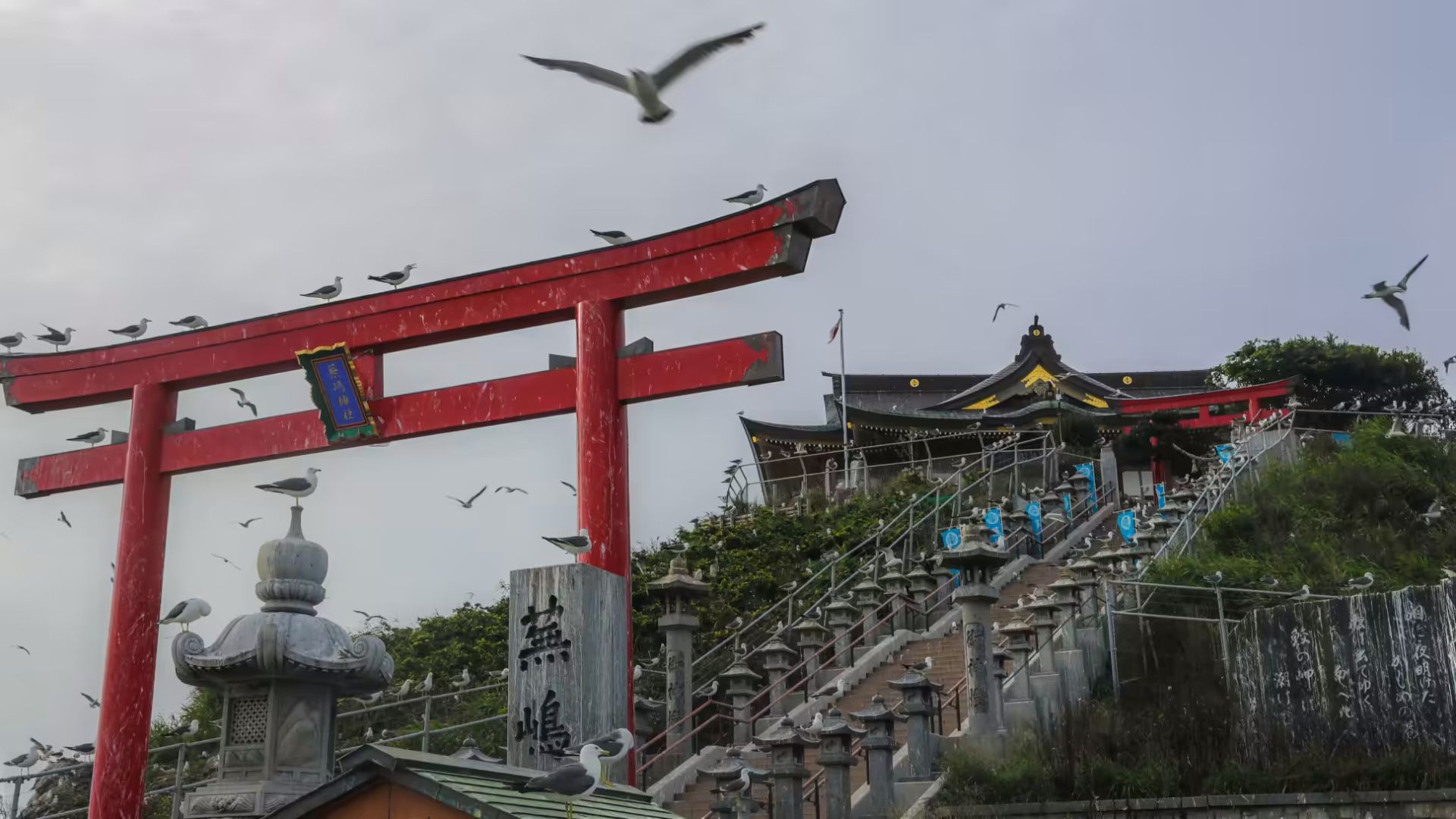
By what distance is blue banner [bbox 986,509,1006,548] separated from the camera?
22562 mm

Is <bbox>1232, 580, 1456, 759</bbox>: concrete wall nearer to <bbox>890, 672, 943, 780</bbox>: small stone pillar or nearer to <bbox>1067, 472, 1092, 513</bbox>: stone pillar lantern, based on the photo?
<bbox>890, 672, 943, 780</bbox>: small stone pillar

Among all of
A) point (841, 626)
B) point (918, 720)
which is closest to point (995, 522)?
point (841, 626)

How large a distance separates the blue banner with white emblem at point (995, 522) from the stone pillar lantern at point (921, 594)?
3190 mm

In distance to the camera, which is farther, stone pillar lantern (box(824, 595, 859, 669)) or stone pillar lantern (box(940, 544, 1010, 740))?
stone pillar lantern (box(824, 595, 859, 669))

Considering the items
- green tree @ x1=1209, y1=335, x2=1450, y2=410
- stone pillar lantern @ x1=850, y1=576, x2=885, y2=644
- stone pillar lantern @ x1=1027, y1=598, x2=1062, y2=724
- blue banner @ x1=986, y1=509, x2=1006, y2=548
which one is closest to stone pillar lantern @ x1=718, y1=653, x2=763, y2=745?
stone pillar lantern @ x1=850, y1=576, x2=885, y2=644

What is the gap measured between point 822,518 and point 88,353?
648 inches

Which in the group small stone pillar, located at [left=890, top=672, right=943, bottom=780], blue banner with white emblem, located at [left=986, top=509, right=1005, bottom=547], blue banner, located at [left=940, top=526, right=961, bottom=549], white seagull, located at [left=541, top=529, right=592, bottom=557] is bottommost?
small stone pillar, located at [left=890, top=672, right=943, bottom=780]

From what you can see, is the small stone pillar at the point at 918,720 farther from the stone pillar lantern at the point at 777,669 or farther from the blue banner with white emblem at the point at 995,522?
the blue banner with white emblem at the point at 995,522

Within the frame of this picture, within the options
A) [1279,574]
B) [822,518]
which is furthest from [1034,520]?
[822,518]

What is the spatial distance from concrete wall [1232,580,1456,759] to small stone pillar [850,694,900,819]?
3128 mm

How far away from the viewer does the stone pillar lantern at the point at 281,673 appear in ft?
29.1

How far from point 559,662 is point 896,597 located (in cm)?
1083

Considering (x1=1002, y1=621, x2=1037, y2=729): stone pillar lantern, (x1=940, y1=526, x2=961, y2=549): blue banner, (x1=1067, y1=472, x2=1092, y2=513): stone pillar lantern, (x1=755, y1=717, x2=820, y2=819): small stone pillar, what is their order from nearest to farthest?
1. (x1=755, y1=717, x2=820, y2=819): small stone pillar
2. (x1=1002, y1=621, x2=1037, y2=729): stone pillar lantern
3. (x1=940, y1=526, x2=961, y2=549): blue banner
4. (x1=1067, y1=472, x2=1092, y2=513): stone pillar lantern

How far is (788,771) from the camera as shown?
41.7 feet
